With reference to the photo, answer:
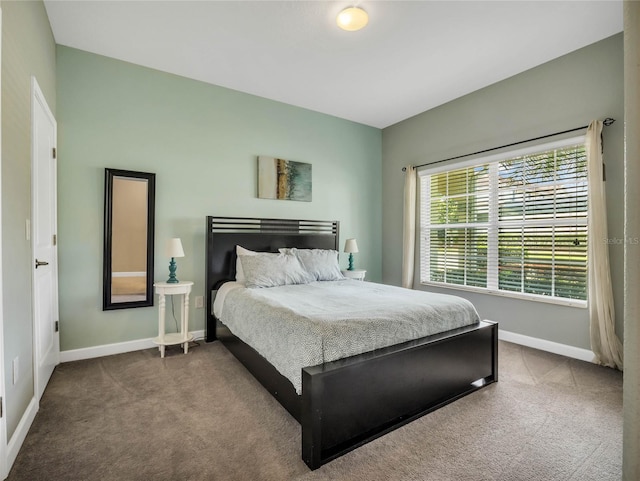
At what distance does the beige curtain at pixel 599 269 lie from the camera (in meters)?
2.71

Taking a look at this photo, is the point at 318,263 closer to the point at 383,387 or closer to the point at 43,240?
the point at 383,387

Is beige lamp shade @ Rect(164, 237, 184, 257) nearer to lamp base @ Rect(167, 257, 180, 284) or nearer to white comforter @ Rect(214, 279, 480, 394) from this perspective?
lamp base @ Rect(167, 257, 180, 284)

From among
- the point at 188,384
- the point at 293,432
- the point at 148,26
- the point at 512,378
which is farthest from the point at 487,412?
the point at 148,26

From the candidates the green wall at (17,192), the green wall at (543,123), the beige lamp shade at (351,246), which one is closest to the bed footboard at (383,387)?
the green wall at (543,123)

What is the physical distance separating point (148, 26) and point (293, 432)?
329cm

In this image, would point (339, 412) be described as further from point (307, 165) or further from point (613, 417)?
point (307, 165)

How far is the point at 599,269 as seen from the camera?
9.00 ft

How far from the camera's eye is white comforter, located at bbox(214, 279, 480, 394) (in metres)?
1.78

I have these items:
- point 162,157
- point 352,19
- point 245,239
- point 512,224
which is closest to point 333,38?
point 352,19

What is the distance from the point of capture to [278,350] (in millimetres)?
1942

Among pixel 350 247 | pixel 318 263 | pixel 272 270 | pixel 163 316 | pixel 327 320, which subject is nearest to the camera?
pixel 327 320

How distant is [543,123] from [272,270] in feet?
10.4

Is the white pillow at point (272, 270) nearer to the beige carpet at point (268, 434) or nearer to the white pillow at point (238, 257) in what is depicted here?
the white pillow at point (238, 257)

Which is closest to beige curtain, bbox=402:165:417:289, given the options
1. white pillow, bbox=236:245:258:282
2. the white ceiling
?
→ the white ceiling
